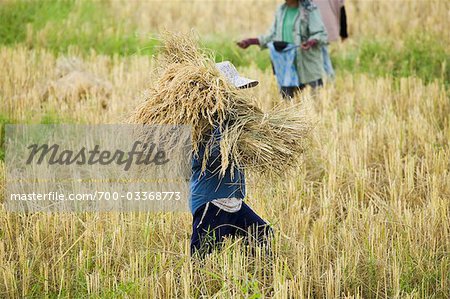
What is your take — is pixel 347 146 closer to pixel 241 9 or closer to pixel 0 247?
pixel 0 247

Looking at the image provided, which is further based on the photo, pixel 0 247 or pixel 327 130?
pixel 327 130

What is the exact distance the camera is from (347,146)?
6.14 m

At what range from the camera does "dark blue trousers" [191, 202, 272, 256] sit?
381cm

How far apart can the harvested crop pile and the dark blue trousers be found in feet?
0.88

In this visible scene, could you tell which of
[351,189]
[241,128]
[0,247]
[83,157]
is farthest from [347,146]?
[0,247]

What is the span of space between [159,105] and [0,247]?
1215mm

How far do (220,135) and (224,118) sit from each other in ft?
0.32

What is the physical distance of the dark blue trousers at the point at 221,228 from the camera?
3807 millimetres

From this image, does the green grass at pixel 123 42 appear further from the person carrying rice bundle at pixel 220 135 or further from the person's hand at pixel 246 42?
the person carrying rice bundle at pixel 220 135

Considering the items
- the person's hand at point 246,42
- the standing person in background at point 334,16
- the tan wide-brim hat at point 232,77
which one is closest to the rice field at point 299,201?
the tan wide-brim hat at point 232,77

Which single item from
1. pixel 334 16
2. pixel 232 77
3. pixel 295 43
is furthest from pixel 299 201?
pixel 334 16

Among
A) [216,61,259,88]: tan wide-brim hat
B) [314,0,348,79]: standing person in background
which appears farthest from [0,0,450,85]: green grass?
[216,61,259,88]: tan wide-brim hat

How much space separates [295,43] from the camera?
7.04 meters

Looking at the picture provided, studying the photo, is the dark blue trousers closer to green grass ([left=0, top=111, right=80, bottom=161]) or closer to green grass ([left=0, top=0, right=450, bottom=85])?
green grass ([left=0, top=111, right=80, bottom=161])
